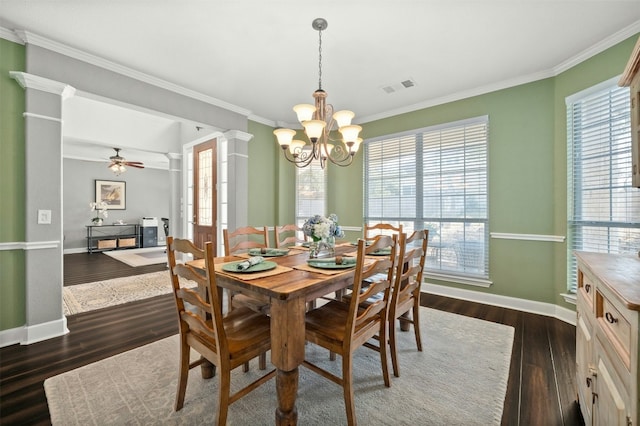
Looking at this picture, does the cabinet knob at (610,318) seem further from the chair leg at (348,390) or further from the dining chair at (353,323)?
the chair leg at (348,390)

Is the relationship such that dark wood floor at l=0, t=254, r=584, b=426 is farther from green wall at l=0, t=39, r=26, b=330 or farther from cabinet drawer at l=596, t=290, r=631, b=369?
cabinet drawer at l=596, t=290, r=631, b=369

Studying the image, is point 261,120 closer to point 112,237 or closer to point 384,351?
point 384,351

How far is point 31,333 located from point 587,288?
4.12m

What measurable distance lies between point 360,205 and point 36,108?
3846 millimetres

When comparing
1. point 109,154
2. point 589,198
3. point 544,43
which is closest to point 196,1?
point 544,43

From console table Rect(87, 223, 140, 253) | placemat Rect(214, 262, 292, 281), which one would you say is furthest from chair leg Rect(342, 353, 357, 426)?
console table Rect(87, 223, 140, 253)

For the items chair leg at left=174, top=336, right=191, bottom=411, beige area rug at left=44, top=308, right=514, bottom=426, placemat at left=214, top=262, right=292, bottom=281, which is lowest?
beige area rug at left=44, top=308, right=514, bottom=426

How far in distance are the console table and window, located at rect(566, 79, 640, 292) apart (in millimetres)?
9855

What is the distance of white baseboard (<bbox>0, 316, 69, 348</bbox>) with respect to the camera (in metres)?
2.41

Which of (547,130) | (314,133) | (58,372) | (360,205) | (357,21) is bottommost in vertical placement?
(58,372)

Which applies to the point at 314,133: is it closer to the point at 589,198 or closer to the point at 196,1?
the point at 196,1

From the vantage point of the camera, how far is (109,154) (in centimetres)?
761

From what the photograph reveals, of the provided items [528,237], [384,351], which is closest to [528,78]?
[528,237]

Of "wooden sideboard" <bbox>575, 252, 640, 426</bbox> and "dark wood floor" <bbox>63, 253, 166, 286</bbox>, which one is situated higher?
"wooden sideboard" <bbox>575, 252, 640, 426</bbox>
